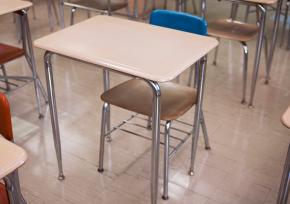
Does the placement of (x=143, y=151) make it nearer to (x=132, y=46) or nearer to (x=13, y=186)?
(x=132, y=46)

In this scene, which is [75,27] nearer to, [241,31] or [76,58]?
[76,58]

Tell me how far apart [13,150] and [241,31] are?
219 centimetres

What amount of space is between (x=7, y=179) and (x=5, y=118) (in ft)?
0.70

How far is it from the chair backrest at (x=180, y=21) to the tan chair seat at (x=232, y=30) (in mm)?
856

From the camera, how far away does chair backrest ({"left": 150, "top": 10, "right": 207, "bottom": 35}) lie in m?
1.95

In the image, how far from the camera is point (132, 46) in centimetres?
174

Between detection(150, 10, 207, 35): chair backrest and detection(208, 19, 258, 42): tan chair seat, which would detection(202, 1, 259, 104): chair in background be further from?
detection(150, 10, 207, 35): chair backrest

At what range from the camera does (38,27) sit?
4.27 metres

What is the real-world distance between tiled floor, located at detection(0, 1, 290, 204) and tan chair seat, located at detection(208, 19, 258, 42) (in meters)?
0.44

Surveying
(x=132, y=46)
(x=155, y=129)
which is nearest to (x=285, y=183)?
(x=155, y=129)

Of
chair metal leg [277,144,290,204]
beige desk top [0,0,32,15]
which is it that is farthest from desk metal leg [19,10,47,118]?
chair metal leg [277,144,290,204]

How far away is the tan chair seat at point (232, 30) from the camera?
9.15 ft

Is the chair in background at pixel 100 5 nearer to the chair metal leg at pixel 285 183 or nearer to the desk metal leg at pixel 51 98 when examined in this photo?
the desk metal leg at pixel 51 98

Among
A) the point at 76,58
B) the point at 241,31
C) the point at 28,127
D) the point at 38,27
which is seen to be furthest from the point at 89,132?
the point at 38,27
